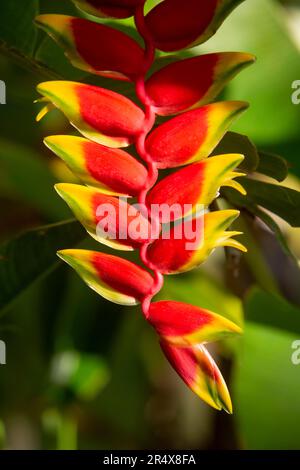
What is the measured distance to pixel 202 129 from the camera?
1.28ft

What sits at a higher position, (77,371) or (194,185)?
(194,185)

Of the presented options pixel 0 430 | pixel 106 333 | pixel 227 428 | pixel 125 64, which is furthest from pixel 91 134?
pixel 227 428

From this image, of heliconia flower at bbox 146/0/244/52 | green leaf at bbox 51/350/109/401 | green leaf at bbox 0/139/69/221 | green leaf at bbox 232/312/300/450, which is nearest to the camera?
heliconia flower at bbox 146/0/244/52

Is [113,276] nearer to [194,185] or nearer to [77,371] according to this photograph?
[194,185]

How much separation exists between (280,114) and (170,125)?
0.66 feet

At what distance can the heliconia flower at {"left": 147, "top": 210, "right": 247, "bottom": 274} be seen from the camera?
0.39 m

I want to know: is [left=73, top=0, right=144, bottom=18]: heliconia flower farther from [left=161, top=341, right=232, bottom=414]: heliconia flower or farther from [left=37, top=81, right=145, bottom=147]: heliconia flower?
[left=161, top=341, right=232, bottom=414]: heliconia flower

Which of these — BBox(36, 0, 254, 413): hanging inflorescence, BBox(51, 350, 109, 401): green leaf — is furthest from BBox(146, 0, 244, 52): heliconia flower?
BBox(51, 350, 109, 401): green leaf

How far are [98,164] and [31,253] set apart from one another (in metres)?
0.15

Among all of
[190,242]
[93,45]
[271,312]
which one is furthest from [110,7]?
[271,312]

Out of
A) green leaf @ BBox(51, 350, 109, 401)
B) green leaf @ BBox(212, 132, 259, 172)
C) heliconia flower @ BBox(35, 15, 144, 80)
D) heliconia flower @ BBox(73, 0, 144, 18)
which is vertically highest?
heliconia flower @ BBox(73, 0, 144, 18)

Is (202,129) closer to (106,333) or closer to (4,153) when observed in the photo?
(4,153)

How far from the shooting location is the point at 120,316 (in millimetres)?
896

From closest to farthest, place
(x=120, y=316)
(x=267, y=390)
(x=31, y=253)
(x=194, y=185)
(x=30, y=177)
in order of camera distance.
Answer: (x=194, y=185), (x=31, y=253), (x=267, y=390), (x=30, y=177), (x=120, y=316)
